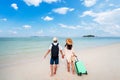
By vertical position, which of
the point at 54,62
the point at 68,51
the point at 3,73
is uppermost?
the point at 68,51

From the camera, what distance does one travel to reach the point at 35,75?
666 centimetres

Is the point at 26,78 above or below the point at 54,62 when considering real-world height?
below

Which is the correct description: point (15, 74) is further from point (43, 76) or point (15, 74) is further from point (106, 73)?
point (106, 73)

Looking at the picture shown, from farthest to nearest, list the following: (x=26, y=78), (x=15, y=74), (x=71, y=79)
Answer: (x=15, y=74) < (x=26, y=78) < (x=71, y=79)

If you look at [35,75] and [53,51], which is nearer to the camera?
[53,51]

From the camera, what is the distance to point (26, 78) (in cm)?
629

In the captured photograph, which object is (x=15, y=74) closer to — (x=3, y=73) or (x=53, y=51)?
(x=3, y=73)

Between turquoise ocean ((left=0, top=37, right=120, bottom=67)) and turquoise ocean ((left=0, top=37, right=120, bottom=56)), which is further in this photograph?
turquoise ocean ((left=0, top=37, right=120, bottom=56))

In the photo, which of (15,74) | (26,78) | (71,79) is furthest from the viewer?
(15,74)

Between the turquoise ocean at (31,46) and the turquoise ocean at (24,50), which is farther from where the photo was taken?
the turquoise ocean at (31,46)

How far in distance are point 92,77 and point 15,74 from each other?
304 cm

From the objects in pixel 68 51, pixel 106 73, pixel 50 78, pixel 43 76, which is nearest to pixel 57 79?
pixel 50 78

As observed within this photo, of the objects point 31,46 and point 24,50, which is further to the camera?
point 31,46

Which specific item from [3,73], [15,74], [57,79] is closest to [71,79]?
[57,79]
